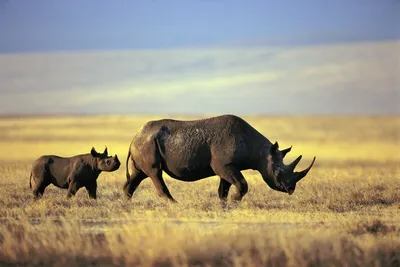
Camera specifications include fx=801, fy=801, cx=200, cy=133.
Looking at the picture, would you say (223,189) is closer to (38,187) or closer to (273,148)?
(273,148)

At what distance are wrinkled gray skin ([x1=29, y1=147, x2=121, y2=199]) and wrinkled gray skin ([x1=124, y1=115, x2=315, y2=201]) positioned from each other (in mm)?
974

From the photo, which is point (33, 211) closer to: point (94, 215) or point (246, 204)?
point (94, 215)

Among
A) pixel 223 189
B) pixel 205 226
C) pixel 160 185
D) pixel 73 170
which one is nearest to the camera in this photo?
pixel 205 226

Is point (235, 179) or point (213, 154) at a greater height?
point (213, 154)

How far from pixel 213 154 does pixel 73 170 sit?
370 centimetres

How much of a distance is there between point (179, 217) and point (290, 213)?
2.48 meters

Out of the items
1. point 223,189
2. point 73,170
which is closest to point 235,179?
point 223,189

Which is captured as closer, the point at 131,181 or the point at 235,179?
the point at 235,179

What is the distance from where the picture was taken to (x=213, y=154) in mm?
19141

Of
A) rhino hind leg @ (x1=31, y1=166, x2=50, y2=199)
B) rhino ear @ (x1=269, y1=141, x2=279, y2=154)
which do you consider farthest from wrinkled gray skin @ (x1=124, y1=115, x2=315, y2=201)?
rhino hind leg @ (x1=31, y1=166, x2=50, y2=199)

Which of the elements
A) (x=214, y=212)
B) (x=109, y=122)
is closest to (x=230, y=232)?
(x=214, y=212)

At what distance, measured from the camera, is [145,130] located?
20031 mm

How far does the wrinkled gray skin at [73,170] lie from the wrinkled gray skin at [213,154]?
38.4 inches

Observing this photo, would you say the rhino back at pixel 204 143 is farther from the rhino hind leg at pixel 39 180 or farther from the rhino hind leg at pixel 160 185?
the rhino hind leg at pixel 39 180
